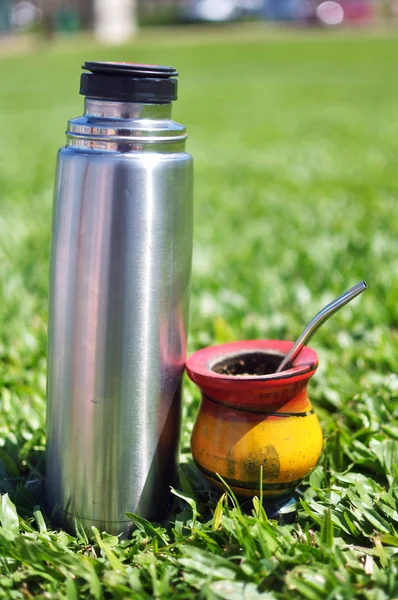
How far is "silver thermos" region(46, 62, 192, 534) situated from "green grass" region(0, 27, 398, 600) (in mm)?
124

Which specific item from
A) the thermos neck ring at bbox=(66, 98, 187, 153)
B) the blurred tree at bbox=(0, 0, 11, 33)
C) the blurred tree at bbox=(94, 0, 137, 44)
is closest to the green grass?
the thermos neck ring at bbox=(66, 98, 187, 153)

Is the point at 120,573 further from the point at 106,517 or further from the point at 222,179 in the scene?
the point at 222,179

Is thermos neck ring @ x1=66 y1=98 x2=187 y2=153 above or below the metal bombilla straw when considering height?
above

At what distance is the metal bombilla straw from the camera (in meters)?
1.66

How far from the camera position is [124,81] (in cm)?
153

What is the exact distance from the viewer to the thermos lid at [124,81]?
1.52 m

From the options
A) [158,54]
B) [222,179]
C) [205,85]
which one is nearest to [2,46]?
[158,54]

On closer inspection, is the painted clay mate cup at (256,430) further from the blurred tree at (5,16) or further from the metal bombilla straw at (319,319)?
the blurred tree at (5,16)

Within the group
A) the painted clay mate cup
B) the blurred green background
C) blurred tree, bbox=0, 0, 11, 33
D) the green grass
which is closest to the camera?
the green grass

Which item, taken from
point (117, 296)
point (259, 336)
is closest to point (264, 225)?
point (259, 336)

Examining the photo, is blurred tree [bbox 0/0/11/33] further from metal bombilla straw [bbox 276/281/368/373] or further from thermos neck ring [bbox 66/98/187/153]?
metal bombilla straw [bbox 276/281/368/373]

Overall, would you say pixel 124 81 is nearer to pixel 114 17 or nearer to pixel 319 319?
pixel 319 319

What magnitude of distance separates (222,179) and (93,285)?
14.0 feet

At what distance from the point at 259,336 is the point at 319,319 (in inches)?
43.0
